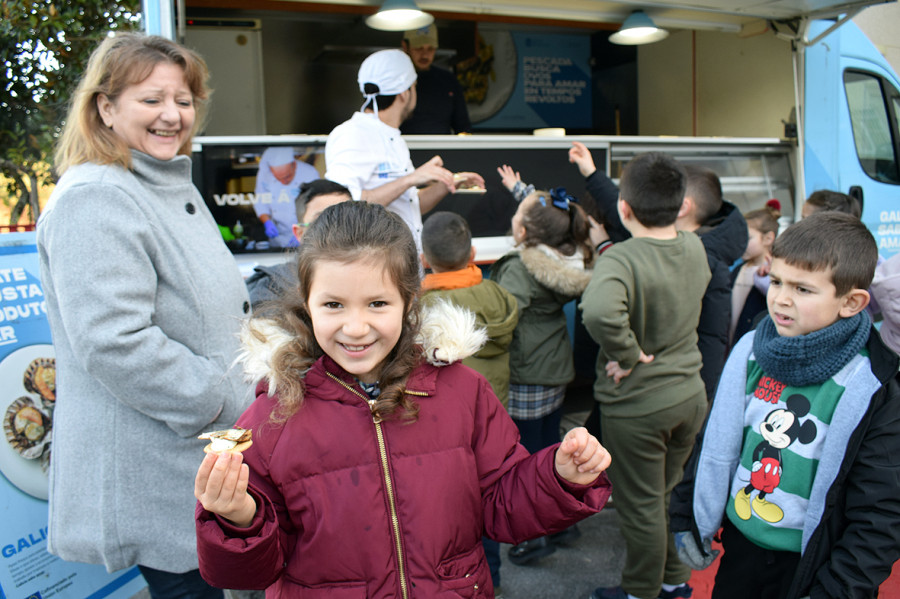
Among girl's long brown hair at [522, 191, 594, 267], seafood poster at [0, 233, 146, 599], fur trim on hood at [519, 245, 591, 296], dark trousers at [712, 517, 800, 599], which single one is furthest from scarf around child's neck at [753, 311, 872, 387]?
seafood poster at [0, 233, 146, 599]

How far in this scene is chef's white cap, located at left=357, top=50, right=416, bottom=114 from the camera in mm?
3229

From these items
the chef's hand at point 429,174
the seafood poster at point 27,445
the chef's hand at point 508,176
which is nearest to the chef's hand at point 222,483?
the seafood poster at point 27,445

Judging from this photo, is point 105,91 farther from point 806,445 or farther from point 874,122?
point 874,122

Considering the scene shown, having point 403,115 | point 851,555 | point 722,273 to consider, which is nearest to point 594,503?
point 851,555

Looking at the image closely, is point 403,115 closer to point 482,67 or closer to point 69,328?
point 69,328

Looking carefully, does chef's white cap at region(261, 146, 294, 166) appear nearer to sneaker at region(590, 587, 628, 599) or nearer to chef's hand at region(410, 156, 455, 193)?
chef's hand at region(410, 156, 455, 193)

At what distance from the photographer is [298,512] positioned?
1298mm

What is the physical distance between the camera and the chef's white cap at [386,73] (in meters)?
3.23

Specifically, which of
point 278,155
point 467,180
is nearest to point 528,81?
point 467,180

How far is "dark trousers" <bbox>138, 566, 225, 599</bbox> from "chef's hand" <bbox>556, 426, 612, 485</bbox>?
42.4 inches

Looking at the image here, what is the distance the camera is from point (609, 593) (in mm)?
2730

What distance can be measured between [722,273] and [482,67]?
18.6 feet

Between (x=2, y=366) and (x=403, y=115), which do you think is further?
(x=403, y=115)

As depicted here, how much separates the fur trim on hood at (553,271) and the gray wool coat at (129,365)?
4.96 ft
